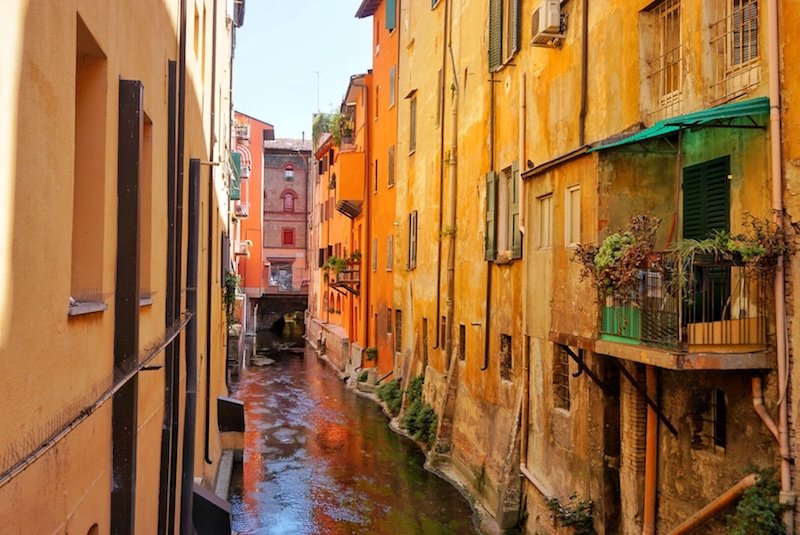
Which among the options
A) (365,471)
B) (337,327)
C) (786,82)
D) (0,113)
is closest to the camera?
(0,113)

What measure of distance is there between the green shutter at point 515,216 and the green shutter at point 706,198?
573 centimetres

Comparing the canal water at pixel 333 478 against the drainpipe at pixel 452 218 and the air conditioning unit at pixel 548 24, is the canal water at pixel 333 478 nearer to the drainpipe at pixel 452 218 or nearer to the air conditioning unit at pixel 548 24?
the drainpipe at pixel 452 218

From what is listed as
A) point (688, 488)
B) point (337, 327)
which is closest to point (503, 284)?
point (688, 488)

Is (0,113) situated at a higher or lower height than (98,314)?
higher

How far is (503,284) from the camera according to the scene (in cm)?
1554

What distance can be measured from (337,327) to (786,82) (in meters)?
34.7

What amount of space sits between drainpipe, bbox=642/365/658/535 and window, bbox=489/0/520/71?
25.5 ft

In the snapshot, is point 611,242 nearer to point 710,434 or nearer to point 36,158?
point 710,434

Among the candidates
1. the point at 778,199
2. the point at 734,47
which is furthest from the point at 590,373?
the point at 734,47

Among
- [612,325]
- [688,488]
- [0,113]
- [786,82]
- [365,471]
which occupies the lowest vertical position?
[365,471]

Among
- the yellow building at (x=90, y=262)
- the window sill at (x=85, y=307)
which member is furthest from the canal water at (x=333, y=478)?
the window sill at (x=85, y=307)

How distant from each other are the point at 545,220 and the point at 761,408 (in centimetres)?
488

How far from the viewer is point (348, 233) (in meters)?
38.0

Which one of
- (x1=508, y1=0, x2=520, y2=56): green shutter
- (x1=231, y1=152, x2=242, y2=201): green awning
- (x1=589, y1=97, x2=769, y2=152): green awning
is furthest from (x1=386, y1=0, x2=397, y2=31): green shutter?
(x1=589, y1=97, x2=769, y2=152): green awning
